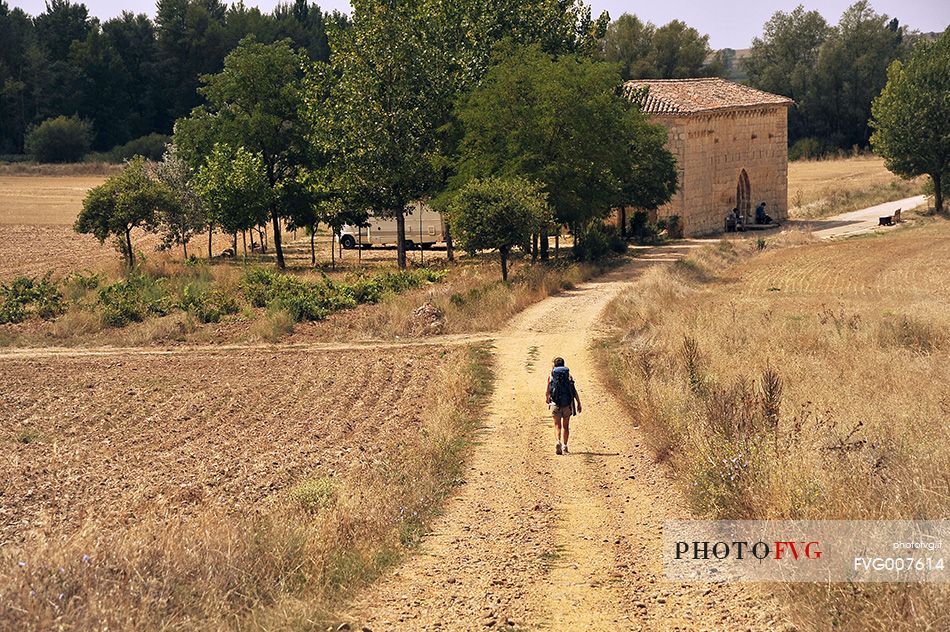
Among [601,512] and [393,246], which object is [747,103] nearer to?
[393,246]

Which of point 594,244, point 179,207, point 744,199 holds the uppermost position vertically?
point 179,207

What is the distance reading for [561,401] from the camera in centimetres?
1599

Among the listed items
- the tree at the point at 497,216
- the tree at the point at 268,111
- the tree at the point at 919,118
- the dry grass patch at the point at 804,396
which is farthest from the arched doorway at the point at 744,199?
the tree at the point at 497,216

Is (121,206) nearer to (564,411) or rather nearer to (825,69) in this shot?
(564,411)

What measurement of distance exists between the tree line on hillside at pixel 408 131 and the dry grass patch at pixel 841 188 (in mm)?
21286

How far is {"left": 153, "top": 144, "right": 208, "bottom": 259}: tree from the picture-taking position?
4459 cm

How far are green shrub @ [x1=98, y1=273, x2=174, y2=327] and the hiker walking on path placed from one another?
18077 mm

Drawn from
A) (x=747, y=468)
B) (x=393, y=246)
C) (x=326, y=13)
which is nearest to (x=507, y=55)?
(x=393, y=246)

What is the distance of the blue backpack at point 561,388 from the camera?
16016 millimetres

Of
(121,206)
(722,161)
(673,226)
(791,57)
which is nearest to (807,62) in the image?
(791,57)

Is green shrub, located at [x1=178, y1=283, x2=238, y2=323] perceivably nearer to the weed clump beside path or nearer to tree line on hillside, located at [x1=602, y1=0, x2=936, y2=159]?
the weed clump beside path

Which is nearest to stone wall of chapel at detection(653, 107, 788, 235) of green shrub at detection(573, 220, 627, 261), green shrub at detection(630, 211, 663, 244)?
green shrub at detection(630, 211, 663, 244)

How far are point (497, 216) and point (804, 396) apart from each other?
55.1 ft

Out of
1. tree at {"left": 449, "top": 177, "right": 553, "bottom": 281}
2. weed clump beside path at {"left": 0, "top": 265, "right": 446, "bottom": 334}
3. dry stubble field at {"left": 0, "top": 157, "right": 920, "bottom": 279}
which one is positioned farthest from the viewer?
dry stubble field at {"left": 0, "top": 157, "right": 920, "bottom": 279}
